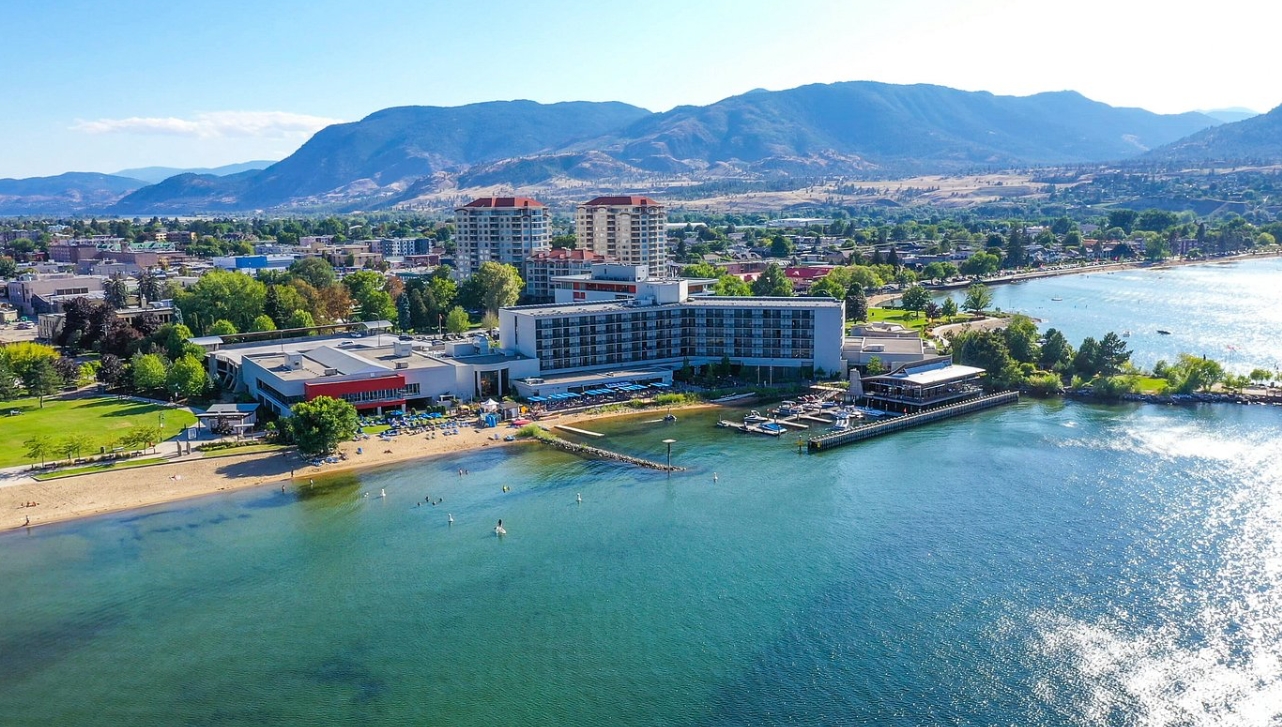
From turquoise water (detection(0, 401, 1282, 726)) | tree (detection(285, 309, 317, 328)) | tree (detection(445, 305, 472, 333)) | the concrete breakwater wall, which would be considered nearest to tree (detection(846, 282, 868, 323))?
tree (detection(445, 305, 472, 333))

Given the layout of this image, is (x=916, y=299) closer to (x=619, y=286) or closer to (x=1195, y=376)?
(x=619, y=286)

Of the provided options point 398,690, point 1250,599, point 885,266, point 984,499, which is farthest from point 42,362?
point 885,266

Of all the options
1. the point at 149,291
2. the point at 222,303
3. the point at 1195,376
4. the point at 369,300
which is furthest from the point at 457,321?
the point at 1195,376

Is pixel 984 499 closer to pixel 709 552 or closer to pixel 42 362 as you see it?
pixel 709 552

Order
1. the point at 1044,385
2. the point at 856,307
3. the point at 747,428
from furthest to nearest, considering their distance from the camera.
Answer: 1. the point at 856,307
2. the point at 1044,385
3. the point at 747,428

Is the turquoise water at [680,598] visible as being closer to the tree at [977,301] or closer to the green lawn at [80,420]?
the green lawn at [80,420]

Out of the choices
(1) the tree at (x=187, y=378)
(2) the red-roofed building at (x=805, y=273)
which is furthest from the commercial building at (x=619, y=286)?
(2) the red-roofed building at (x=805, y=273)
